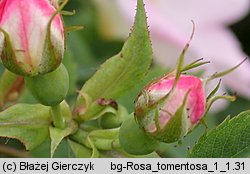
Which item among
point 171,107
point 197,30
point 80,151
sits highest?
point 171,107

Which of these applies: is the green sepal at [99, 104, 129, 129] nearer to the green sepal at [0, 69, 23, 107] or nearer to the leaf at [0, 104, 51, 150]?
the leaf at [0, 104, 51, 150]

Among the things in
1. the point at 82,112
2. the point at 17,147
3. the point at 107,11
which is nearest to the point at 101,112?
the point at 82,112

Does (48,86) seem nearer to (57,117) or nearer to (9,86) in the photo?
(57,117)

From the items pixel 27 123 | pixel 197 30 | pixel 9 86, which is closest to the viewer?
pixel 27 123

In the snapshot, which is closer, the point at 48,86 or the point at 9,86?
the point at 48,86

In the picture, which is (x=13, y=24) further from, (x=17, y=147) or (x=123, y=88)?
(x=17, y=147)

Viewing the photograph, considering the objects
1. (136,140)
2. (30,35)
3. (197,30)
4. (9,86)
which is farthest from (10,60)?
(197,30)

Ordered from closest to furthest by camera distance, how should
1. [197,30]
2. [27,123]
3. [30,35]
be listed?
1. [30,35]
2. [27,123]
3. [197,30]
